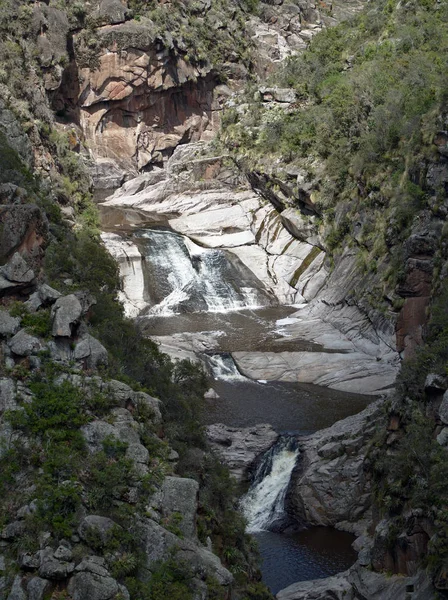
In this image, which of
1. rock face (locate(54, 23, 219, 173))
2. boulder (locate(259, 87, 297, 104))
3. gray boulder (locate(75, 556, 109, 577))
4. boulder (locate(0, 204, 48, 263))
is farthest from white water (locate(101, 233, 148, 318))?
gray boulder (locate(75, 556, 109, 577))

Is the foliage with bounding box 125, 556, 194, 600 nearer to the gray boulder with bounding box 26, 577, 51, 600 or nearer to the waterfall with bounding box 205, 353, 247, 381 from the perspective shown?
the gray boulder with bounding box 26, 577, 51, 600

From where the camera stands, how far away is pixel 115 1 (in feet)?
246

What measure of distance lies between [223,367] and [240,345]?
11.4ft

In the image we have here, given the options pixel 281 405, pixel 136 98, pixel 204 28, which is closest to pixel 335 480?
pixel 281 405

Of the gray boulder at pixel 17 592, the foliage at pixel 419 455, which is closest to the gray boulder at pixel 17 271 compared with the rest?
the gray boulder at pixel 17 592

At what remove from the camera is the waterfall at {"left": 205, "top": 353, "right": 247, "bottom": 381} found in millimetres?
34031

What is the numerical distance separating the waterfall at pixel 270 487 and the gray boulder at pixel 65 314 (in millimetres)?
11661

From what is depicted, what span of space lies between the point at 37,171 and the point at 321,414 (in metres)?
19.1

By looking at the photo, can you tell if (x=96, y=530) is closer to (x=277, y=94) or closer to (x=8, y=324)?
(x=8, y=324)

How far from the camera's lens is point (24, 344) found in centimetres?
1460

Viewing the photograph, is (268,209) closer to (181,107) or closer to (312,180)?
(312,180)

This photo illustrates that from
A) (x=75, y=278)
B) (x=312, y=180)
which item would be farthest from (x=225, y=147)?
(x=75, y=278)

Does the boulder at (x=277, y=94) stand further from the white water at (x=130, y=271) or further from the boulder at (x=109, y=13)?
the white water at (x=130, y=271)

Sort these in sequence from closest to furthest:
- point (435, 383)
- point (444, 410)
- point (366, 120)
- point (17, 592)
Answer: point (17, 592)
point (444, 410)
point (435, 383)
point (366, 120)
